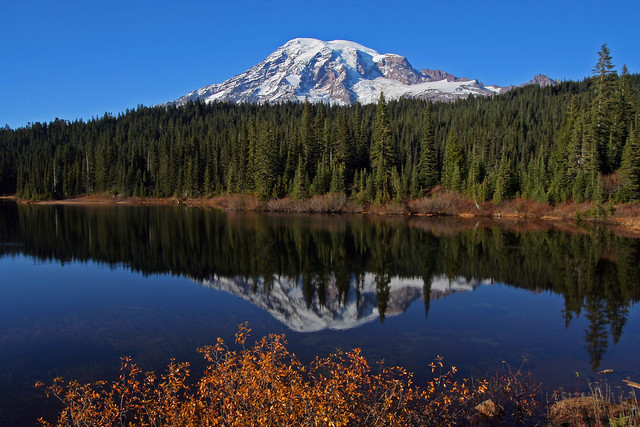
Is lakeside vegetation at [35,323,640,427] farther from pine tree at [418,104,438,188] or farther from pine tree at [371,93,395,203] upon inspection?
pine tree at [418,104,438,188]

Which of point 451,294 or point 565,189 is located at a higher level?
point 565,189

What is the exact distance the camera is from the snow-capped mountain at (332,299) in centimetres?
1798

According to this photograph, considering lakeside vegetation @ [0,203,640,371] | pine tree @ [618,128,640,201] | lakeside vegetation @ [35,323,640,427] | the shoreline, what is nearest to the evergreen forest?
pine tree @ [618,128,640,201]

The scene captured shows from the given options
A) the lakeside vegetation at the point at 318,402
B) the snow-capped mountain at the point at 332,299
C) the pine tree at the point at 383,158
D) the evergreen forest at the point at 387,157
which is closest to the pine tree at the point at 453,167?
the evergreen forest at the point at 387,157

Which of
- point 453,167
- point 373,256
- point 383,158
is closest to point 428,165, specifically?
point 453,167

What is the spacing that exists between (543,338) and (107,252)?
3028 centimetres

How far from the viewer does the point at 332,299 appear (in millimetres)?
21328

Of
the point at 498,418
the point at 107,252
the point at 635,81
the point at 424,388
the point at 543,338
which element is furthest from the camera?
the point at 635,81

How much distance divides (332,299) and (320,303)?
1042 millimetres

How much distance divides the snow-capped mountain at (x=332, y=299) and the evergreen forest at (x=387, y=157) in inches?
1900

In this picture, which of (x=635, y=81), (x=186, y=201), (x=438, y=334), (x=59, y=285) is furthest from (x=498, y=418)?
(x=635, y=81)

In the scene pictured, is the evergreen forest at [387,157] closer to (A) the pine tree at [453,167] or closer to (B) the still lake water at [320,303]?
(A) the pine tree at [453,167]

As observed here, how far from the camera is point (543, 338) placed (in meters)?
16.2

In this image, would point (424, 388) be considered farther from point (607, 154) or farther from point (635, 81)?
point (635, 81)
